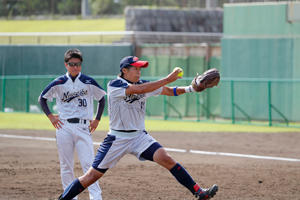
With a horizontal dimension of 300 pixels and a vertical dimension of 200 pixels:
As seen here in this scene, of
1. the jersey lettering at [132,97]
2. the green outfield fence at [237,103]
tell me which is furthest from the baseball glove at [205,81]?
the green outfield fence at [237,103]

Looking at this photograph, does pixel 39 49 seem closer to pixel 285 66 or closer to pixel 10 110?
pixel 10 110

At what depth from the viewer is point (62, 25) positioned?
163 feet

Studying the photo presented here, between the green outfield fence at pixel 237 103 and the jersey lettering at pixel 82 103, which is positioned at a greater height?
the jersey lettering at pixel 82 103

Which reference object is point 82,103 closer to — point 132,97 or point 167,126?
point 132,97

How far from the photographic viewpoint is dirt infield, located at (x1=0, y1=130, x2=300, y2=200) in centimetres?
816

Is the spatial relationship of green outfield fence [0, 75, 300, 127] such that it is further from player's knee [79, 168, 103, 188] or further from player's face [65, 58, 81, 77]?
player's knee [79, 168, 103, 188]

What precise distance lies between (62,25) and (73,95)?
4330 cm

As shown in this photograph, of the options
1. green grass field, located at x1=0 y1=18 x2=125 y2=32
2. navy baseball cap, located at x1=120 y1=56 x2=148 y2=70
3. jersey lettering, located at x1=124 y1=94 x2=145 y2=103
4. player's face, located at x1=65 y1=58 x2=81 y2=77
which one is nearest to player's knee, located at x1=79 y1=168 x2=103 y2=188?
jersey lettering, located at x1=124 y1=94 x2=145 y2=103

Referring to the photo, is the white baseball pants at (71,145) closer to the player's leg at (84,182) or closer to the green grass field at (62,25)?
the player's leg at (84,182)

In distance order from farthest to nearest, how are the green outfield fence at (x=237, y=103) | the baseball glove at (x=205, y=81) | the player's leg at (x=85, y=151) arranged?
1. the green outfield fence at (x=237, y=103)
2. the player's leg at (x=85, y=151)
3. the baseball glove at (x=205, y=81)

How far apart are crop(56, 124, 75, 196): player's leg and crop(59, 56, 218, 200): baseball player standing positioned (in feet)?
2.24

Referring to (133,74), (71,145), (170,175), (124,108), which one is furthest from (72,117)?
(170,175)

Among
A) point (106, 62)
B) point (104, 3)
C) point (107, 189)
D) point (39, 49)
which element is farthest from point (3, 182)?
point (104, 3)

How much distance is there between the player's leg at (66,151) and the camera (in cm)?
729
